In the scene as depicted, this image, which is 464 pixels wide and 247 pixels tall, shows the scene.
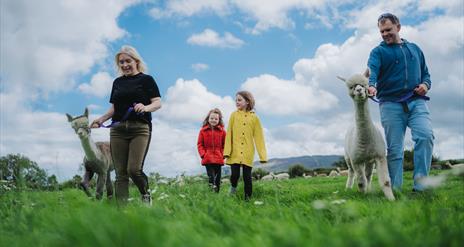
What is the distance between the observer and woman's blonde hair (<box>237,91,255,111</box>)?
29.9 feet

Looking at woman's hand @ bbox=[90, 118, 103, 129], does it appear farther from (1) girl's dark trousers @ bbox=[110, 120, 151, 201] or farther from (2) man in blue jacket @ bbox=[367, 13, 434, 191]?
(2) man in blue jacket @ bbox=[367, 13, 434, 191]

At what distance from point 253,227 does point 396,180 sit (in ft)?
17.1

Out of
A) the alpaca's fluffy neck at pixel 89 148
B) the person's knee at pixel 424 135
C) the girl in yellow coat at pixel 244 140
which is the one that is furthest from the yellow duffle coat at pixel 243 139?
the alpaca's fluffy neck at pixel 89 148

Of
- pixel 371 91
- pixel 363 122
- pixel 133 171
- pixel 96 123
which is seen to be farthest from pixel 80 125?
pixel 371 91

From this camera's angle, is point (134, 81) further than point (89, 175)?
No

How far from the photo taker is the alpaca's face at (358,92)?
703cm

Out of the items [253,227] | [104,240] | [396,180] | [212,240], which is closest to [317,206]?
[253,227]

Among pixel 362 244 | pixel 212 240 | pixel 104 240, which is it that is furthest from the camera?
pixel 212 240

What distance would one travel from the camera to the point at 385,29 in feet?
26.1

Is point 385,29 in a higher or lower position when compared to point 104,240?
higher

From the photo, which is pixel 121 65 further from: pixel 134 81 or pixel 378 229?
pixel 378 229

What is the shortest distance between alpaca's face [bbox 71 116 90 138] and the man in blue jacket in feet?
17.8

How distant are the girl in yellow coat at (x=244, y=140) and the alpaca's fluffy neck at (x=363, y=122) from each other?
7.10ft

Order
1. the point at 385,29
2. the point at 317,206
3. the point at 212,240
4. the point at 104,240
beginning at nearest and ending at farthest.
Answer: the point at 104,240 → the point at 212,240 → the point at 317,206 → the point at 385,29
